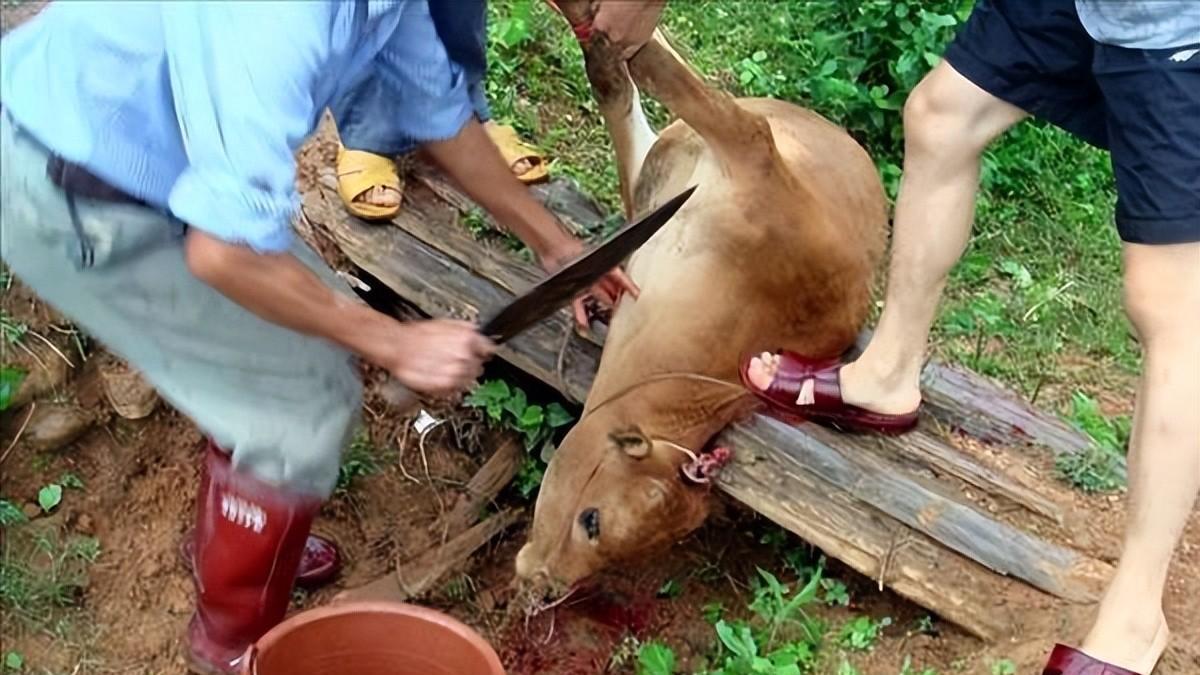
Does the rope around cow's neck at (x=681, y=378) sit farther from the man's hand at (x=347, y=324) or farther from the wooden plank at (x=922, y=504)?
the man's hand at (x=347, y=324)

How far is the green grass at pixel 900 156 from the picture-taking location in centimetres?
505

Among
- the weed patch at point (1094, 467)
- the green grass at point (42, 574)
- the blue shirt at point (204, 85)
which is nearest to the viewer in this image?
the blue shirt at point (204, 85)

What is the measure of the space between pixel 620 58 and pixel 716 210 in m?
0.47

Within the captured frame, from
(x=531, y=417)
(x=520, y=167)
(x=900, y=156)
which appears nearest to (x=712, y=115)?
(x=520, y=167)

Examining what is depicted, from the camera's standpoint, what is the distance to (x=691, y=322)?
12.8 ft

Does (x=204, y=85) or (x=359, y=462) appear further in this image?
(x=359, y=462)

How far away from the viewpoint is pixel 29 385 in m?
4.37

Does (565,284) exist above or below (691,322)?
above

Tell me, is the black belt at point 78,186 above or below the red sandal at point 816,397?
above

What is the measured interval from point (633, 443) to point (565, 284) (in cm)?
86

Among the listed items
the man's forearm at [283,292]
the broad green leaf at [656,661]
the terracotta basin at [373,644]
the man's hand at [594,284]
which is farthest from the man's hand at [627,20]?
the broad green leaf at [656,661]

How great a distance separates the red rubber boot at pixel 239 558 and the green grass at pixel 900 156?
185 centimetres

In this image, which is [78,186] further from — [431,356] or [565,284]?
[565,284]

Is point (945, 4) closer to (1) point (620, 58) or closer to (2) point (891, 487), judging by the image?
(1) point (620, 58)
